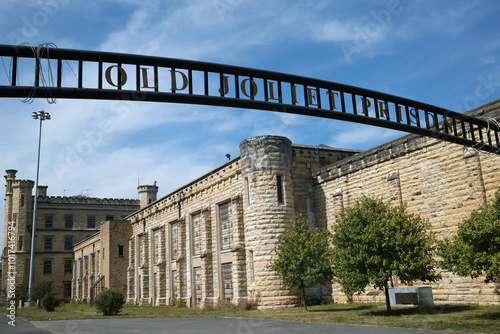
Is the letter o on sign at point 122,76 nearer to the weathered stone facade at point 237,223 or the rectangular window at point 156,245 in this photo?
the weathered stone facade at point 237,223

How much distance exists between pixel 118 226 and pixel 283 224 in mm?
27111

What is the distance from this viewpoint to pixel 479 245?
1369 centimetres

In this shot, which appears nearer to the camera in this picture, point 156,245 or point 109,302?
point 109,302

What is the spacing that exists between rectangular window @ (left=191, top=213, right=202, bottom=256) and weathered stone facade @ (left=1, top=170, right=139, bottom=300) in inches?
1339

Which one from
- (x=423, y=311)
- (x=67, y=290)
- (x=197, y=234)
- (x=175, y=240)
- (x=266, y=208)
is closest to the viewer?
(x=423, y=311)

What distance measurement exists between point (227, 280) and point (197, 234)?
584 cm

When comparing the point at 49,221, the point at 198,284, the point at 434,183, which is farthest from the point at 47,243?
the point at 434,183

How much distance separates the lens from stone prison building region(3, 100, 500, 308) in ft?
62.6

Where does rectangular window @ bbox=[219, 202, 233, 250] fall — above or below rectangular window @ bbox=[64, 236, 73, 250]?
below

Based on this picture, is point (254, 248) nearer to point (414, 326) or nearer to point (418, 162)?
point (418, 162)

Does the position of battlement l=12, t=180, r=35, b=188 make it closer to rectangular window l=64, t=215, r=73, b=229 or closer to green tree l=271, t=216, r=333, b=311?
rectangular window l=64, t=215, r=73, b=229

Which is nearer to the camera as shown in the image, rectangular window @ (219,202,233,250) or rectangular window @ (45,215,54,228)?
rectangular window @ (219,202,233,250)

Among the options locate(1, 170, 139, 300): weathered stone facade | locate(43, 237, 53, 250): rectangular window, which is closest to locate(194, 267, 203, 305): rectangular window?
locate(1, 170, 139, 300): weathered stone facade

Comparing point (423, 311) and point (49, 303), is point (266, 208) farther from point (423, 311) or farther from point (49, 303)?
point (49, 303)
